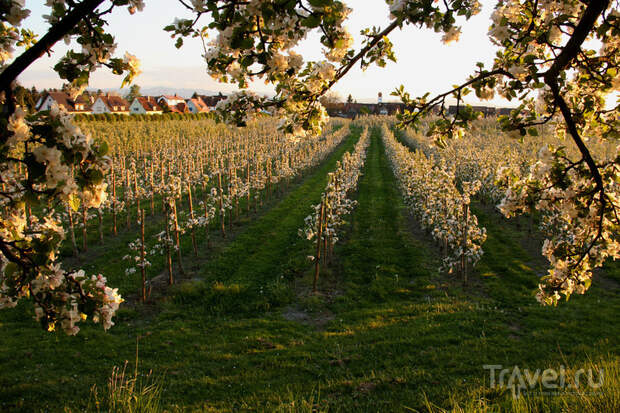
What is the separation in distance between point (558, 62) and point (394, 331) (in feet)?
20.4

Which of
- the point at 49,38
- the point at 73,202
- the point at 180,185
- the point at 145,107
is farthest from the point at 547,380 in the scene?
the point at 145,107

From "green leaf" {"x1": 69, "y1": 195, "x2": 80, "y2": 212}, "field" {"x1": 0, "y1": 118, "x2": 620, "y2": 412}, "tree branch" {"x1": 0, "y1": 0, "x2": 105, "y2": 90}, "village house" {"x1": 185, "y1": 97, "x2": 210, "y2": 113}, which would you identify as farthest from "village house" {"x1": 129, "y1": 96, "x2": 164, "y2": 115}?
"green leaf" {"x1": 69, "y1": 195, "x2": 80, "y2": 212}

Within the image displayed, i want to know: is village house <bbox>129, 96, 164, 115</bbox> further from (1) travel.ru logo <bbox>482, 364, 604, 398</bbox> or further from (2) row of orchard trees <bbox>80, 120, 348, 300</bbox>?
(1) travel.ru logo <bbox>482, 364, 604, 398</bbox>

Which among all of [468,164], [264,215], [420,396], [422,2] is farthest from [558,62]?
[468,164]

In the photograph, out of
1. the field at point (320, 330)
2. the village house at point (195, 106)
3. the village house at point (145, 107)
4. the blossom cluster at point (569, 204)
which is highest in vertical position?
the village house at point (195, 106)

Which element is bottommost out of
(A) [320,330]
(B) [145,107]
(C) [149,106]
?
(A) [320,330]

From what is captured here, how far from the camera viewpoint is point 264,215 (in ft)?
64.4

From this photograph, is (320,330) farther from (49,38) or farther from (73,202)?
(49,38)

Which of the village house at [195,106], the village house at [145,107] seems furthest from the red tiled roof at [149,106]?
the village house at [195,106]

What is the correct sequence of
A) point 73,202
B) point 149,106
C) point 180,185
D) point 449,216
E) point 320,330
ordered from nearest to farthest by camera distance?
point 73,202, point 320,330, point 449,216, point 180,185, point 149,106

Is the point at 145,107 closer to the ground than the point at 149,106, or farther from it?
closer to the ground

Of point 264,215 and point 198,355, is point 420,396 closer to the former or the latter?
point 198,355

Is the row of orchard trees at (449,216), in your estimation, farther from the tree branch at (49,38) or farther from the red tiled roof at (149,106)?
the red tiled roof at (149,106)

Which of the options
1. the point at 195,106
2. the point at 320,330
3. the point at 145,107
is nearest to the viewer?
the point at 320,330
